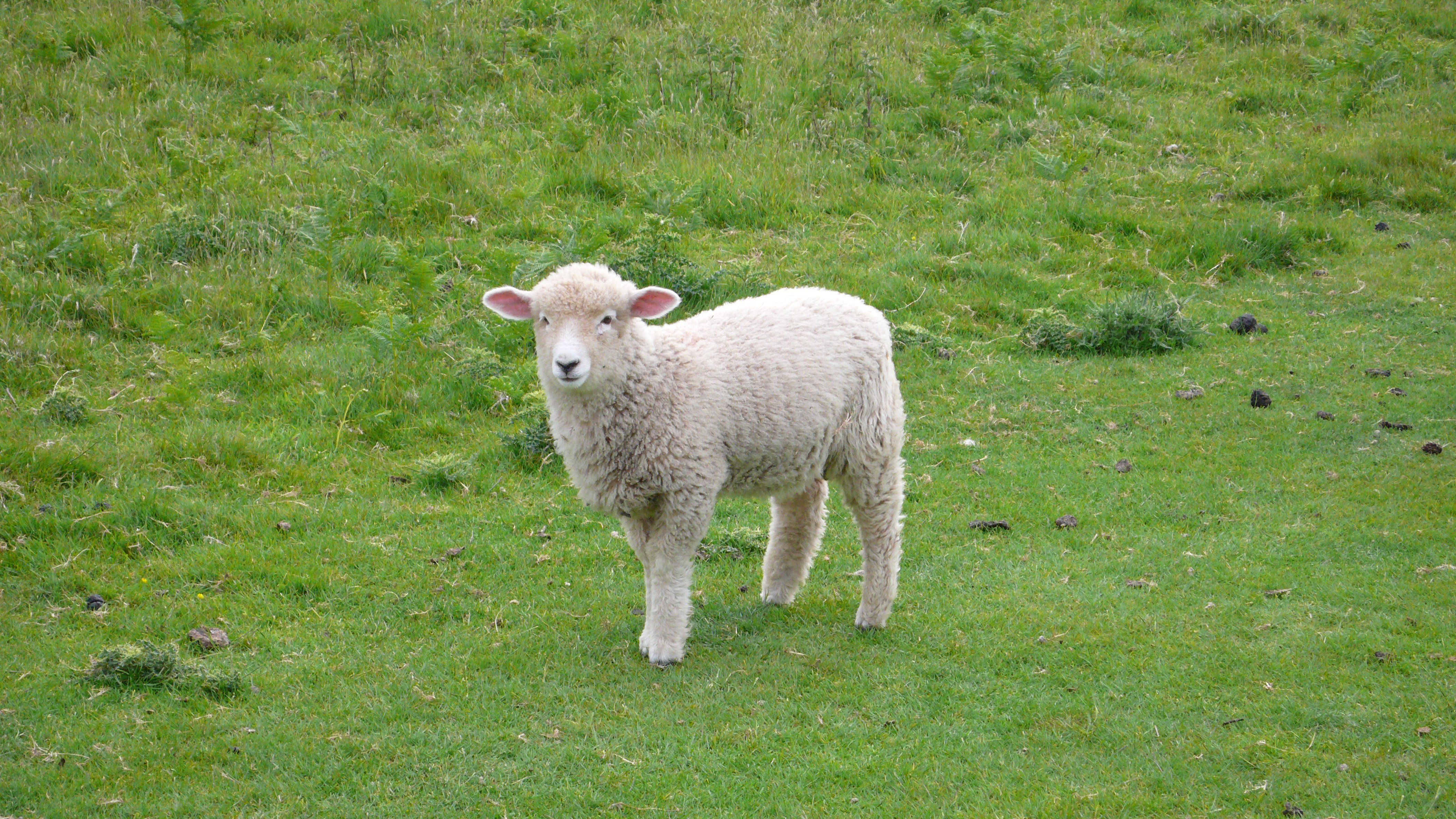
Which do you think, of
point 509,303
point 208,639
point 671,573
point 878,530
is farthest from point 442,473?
point 878,530

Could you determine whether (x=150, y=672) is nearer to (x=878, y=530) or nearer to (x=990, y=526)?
(x=878, y=530)

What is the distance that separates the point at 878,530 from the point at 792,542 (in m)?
0.56

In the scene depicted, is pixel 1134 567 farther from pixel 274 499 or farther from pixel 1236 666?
pixel 274 499

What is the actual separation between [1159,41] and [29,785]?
15.8 metres

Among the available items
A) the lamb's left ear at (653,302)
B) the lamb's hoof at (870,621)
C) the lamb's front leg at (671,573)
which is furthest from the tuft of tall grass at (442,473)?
the lamb's hoof at (870,621)

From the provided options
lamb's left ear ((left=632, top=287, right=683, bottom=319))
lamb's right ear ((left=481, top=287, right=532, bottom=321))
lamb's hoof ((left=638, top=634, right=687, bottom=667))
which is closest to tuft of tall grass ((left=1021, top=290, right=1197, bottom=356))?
lamb's left ear ((left=632, top=287, right=683, bottom=319))

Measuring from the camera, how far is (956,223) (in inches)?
497

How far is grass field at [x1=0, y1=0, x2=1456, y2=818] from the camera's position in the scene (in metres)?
5.65

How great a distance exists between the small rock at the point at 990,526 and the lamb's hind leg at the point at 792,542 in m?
1.36

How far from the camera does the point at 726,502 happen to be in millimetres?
8953

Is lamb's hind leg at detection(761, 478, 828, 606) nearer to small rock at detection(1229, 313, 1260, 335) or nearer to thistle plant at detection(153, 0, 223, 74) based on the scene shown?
small rock at detection(1229, 313, 1260, 335)

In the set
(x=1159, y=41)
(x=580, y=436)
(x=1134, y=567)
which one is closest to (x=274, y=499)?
(x=580, y=436)

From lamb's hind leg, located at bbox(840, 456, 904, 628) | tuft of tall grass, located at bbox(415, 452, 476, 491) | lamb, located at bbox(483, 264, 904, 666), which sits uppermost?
lamb, located at bbox(483, 264, 904, 666)

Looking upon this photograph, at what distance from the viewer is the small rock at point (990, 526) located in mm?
8117
